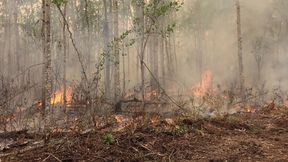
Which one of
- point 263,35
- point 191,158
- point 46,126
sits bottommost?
point 191,158

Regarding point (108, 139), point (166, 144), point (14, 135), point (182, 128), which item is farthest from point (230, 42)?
point (108, 139)

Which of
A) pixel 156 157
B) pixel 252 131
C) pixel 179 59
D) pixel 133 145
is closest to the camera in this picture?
pixel 156 157

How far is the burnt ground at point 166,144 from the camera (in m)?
7.23

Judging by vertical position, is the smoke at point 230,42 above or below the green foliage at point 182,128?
above

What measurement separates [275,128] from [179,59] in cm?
3812

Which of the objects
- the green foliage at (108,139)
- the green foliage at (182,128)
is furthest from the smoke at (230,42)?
the green foliage at (108,139)

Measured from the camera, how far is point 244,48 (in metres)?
40.0

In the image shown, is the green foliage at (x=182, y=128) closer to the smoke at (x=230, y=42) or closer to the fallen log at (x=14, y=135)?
the fallen log at (x=14, y=135)

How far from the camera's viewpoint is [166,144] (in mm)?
7926

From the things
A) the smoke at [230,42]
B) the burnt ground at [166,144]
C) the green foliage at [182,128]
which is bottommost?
the burnt ground at [166,144]

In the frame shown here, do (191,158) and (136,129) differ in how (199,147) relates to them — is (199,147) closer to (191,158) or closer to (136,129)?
(191,158)

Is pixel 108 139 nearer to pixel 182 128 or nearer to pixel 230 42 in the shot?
pixel 182 128

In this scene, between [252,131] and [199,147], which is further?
[252,131]

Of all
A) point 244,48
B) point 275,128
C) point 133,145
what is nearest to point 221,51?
point 244,48
